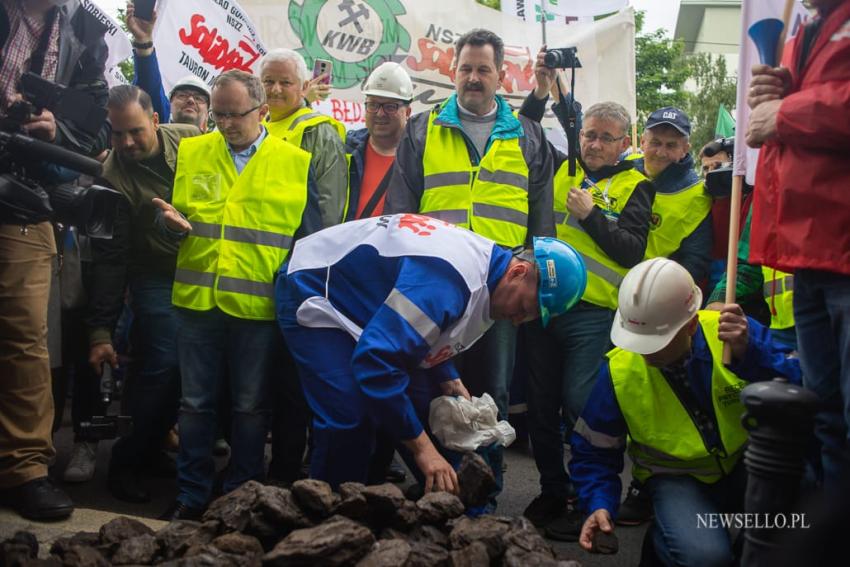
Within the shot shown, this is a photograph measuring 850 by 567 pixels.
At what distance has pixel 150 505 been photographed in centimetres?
460

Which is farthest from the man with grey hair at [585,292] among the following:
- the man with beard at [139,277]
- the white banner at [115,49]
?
the white banner at [115,49]

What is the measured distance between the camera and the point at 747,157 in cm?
359

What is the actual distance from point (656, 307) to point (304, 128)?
244 centimetres

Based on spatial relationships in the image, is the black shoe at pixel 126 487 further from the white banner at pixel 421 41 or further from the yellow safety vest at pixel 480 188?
the white banner at pixel 421 41

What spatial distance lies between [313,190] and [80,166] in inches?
51.8

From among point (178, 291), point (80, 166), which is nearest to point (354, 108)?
point (178, 291)

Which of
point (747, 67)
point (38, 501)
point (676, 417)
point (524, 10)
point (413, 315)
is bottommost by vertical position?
point (38, 501)

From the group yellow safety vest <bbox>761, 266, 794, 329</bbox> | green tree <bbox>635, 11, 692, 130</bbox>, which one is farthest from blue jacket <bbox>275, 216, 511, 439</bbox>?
green tree <bbox>635, 11, 692, 130</bbox>

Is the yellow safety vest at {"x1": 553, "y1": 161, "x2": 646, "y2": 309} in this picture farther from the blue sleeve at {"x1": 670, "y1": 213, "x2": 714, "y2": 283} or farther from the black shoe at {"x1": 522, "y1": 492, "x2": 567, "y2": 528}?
the black shoe at {"x1": 522, "y1": 492, "x2": 567, "y2": 528}

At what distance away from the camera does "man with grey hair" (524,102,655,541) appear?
456cm

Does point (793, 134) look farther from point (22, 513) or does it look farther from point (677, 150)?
point (22, 513)

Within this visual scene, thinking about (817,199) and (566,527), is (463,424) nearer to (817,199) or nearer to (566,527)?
(566,527)

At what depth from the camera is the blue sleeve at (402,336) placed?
10.8ft

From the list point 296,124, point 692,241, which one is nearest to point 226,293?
point 296,124
